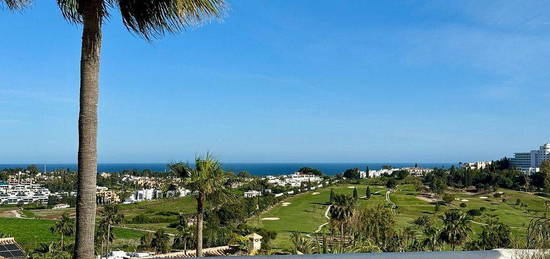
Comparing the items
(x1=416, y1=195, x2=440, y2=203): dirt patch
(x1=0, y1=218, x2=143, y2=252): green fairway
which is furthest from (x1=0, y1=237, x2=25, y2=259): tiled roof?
(x1=416, y1=195, x2=440, y2=203): dirt patch

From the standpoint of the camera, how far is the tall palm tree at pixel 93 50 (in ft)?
9.27

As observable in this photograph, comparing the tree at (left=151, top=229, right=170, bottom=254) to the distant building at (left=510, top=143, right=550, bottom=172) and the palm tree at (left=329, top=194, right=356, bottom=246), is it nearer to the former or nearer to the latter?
the palm tree at (left=329, top=194, right=356, bottom=246)

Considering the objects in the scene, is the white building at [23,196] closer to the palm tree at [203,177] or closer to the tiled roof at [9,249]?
the tiled roof at [9,249]

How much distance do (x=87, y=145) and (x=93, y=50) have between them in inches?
22.9

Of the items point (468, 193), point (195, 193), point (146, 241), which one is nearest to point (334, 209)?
point (146, 241)

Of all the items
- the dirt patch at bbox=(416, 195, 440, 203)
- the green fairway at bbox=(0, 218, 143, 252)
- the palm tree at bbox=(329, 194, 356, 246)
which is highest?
Result: the palm tree at bbox=(329, 194, 356, 246)

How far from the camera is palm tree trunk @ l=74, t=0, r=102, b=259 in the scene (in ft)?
9.26

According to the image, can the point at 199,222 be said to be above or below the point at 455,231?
above

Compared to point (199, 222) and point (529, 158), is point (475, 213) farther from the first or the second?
point (529, 158)

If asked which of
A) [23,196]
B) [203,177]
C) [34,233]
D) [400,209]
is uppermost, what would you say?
[203,177]

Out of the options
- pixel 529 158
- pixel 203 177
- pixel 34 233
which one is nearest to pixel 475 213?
pixel 203 177

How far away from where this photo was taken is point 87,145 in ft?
Result: 9.32

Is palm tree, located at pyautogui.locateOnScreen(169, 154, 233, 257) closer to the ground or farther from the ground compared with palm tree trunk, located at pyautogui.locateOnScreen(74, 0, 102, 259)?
closer to the ground

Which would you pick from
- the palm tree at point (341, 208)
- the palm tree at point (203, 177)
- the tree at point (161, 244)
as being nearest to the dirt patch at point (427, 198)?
the palm tree at point (341, 208)
